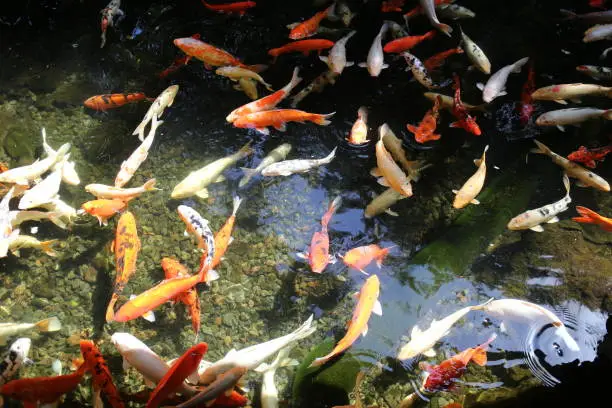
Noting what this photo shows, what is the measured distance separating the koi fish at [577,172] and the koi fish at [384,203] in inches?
56.7

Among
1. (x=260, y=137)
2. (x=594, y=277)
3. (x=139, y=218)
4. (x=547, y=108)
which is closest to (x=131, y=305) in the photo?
(x=139, y=218)

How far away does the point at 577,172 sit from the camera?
397cm

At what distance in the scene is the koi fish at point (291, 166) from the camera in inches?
156

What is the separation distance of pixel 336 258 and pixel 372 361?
34.1 inches

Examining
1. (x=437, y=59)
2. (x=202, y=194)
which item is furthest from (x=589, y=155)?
(x=202, y=194)

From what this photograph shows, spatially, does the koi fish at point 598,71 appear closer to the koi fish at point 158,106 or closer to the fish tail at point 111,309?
the koi fish at point 158,106

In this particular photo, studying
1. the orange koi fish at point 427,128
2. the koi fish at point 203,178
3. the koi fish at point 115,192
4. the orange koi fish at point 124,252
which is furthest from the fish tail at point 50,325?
the orange koi fish at point 427,128

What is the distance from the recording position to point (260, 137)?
14.4ft

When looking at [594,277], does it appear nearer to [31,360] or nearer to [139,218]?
[139,218]

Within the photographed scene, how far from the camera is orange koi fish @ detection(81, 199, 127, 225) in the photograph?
3619 millimetres

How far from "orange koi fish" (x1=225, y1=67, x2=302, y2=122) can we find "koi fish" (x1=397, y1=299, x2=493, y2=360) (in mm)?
2416

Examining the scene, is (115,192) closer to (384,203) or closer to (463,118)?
(384,203)

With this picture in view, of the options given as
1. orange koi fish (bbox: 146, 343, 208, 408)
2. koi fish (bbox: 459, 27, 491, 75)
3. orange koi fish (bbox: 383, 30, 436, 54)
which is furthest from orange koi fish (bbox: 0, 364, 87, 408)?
koi fish (bbox: 459, 27, 491, 75)

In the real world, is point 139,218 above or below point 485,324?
above
